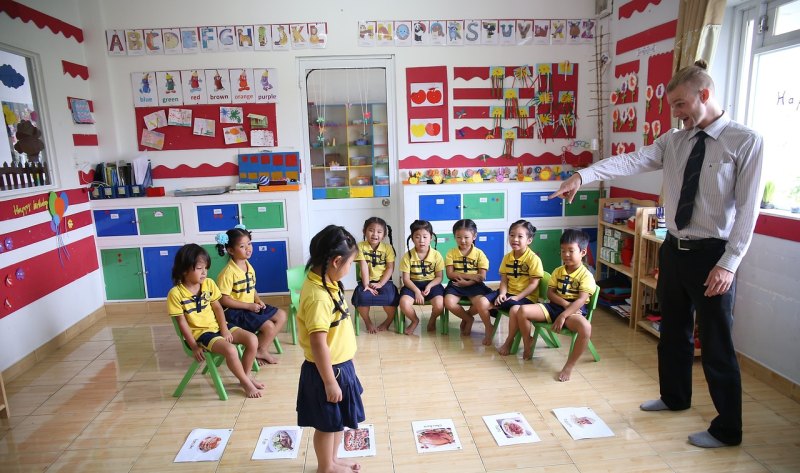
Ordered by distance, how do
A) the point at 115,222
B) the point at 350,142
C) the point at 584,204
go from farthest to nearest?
the point at 350,142, the point at 584,204, the point at 115,222

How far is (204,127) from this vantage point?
15.4 feet

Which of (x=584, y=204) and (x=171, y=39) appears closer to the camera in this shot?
(x=171, y=39)

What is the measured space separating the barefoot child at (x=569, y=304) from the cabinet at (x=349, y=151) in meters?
2.16

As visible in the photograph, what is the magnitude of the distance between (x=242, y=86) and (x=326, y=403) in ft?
11.6

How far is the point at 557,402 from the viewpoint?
2.77m

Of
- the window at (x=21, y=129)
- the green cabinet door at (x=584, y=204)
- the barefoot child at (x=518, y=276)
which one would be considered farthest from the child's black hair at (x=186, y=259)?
the green cabinet door at (x=584, y=204)

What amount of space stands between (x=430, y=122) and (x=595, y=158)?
5.36 ft

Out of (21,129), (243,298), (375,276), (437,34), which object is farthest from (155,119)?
(437,34)

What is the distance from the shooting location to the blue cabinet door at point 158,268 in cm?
447

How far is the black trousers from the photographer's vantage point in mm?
2211

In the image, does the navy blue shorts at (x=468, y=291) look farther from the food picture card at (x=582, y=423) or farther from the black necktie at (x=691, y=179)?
the black necktie at (x=691, y=179)

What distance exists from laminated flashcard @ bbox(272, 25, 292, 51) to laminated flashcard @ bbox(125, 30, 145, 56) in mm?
1170

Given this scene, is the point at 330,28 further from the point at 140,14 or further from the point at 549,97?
the point at 549,97

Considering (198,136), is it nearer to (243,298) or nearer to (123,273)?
(123,273)
